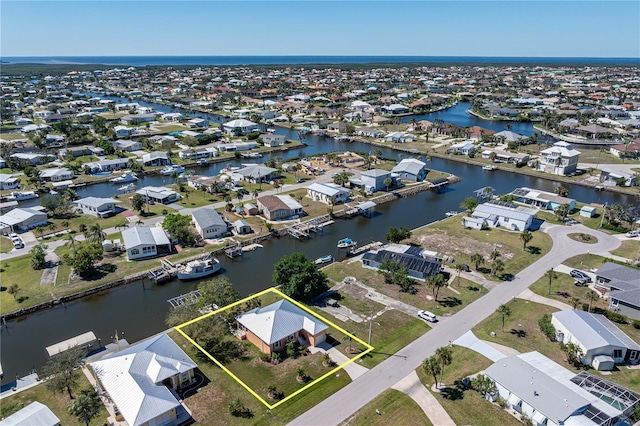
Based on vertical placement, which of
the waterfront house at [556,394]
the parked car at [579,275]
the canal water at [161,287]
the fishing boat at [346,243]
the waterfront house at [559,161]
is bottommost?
the canal water at [161,287]

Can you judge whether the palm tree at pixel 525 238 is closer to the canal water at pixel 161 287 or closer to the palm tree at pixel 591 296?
the palm tree at pixel 591 296

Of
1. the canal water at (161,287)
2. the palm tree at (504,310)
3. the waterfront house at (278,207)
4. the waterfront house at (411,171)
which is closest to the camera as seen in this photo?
the canal water at (161,287)

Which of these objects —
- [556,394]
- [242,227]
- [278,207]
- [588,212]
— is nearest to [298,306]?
[242,227]

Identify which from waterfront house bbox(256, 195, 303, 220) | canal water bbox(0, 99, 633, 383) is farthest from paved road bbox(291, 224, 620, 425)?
waterfront house bbox(256, 195, 303, 220)

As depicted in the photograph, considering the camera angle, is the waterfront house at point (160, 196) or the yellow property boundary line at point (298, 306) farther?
the waterfront house at point (160, 196)

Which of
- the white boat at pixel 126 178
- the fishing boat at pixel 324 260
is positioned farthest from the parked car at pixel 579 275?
the white boat at pixel 126 178

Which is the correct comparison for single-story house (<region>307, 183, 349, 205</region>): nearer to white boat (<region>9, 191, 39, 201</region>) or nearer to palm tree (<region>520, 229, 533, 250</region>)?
palm tree (<region>520, 229, 533, 250</region>)

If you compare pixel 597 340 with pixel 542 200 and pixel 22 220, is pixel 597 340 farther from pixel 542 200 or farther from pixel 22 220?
pixel 22 220
